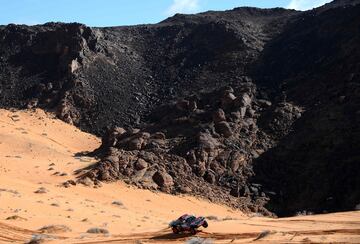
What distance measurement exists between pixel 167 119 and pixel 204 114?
4.22m

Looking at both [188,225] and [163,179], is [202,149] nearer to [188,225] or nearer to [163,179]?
[163,179]

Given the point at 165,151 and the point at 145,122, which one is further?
the point at 145,122

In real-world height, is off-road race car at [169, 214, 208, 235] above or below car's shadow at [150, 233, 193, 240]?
above

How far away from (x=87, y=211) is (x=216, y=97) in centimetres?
2137

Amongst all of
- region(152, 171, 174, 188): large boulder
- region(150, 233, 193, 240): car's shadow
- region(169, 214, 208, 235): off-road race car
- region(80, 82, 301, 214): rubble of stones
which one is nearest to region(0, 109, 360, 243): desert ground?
region(150, 233, 193, 240): car's shadow

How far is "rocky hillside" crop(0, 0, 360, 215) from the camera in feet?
111

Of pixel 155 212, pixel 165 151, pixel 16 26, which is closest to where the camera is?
pixel 155 212

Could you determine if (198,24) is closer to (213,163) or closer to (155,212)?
(213,163)

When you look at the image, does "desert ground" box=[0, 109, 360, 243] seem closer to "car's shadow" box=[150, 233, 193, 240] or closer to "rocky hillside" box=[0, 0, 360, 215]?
"car's shadow" box=[150, 233, 193, 240]

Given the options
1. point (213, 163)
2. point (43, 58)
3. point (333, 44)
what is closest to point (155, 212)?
point (213, 163)

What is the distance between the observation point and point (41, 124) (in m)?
51.4

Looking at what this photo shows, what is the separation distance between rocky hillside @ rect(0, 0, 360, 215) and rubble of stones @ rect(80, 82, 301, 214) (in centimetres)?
10

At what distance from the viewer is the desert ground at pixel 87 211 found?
1727cm

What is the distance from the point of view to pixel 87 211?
1034 inches
